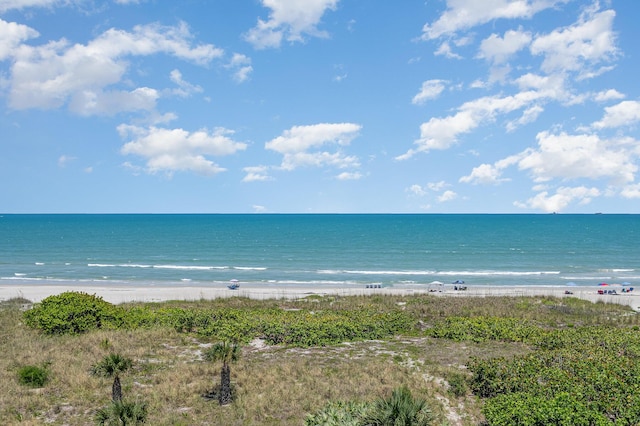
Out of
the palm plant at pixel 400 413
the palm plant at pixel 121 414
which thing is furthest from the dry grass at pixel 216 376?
the palm plant at pixel 400 413

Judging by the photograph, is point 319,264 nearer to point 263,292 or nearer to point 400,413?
point 263,292

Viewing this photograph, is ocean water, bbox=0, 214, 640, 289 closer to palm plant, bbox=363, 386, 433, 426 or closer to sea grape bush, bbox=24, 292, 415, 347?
sea grape bush, bbox=24, 292, 415, 347

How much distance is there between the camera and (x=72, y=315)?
27.8m

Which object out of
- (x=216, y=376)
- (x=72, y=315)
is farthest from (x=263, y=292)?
(x=216, y=376)

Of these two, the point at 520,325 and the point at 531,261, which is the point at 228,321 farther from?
the point at 531,261

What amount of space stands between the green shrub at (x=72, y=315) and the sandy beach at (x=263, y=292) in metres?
19.0

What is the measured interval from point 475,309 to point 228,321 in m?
20.0

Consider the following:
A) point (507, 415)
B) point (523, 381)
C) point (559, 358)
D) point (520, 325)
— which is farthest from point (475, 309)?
point (507, 415)

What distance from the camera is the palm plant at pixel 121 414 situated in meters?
14.4

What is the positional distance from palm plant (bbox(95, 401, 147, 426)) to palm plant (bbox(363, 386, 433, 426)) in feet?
25.0

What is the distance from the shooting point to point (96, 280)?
216 ft

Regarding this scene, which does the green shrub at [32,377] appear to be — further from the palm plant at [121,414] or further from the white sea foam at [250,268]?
the white sea foam at [250,268]

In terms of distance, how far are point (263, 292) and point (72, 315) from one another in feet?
92.0

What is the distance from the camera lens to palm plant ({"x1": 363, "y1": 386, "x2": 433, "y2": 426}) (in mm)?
12297
